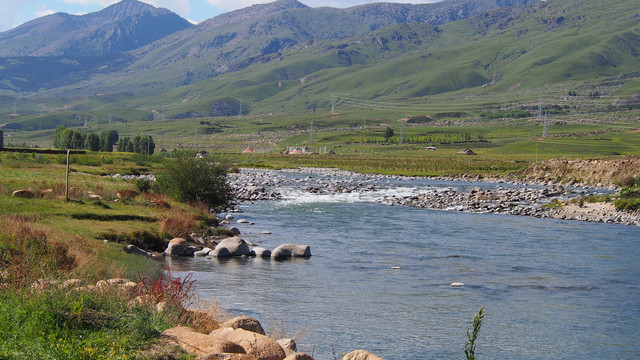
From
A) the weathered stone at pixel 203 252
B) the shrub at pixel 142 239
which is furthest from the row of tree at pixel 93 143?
the weathered stone at pixel 203 252

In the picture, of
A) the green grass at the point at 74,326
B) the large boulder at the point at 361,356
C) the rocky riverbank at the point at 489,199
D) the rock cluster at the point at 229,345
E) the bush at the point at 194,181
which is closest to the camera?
the green grass at the point at 74,326

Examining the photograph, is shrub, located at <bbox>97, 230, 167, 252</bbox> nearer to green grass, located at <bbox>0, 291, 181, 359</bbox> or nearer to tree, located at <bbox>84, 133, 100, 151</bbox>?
→ green grass, located at <bbox>0, 291, 181, 359</bbox>

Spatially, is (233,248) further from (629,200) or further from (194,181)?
(629,200)

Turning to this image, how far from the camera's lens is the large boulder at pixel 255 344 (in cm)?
1234

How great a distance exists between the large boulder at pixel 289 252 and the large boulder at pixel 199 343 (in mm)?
18704

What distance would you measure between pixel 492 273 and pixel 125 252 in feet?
57.4

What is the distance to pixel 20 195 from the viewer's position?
32719 mm

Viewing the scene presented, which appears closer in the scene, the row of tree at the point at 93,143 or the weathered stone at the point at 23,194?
the weathered stone at the point at 23,194

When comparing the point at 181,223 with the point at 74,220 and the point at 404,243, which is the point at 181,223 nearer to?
the point at 74,220

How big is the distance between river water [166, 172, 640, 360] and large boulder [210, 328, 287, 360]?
121 inches

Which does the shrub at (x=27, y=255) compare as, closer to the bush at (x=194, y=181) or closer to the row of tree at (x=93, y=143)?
the bush at (x=194, y=181)

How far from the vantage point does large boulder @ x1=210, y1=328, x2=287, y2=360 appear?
12.3 meters

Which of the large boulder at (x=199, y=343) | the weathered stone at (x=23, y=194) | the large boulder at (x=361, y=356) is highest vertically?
the weathered stone at (x=23, y=194)

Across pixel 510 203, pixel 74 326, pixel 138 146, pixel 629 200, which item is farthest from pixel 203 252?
pixel 138 146
